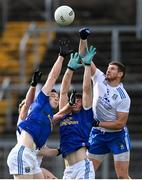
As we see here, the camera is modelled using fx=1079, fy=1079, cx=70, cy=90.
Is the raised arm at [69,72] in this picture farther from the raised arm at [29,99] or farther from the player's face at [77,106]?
the raised arm at [29,99]

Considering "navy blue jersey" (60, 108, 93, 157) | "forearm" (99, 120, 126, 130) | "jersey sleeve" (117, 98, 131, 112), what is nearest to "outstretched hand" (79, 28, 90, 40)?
"navy blue jersey" (60, 108, 93, 157)

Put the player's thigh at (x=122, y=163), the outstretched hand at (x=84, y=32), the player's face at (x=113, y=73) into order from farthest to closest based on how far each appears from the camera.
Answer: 1. the player's thigh at (x=122, y=163)
2. the player's face at (x=113, y=73)
3. the outstretched hand at (x=84, y=32)

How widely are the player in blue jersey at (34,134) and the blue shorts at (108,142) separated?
64.3 inches

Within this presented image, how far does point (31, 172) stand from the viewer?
12.9m

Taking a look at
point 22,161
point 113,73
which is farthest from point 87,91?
point 22,161

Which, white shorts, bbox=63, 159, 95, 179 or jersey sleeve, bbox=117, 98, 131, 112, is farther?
jersey sleeve, bbox=117, 98, 131, 112

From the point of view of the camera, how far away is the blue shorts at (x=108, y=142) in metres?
14.7

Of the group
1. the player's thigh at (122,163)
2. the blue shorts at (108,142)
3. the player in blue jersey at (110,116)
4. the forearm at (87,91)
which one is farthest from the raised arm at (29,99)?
the player's thigh at (122,163)

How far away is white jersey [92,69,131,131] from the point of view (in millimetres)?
14523

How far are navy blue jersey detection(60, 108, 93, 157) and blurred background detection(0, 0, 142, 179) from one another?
426 cm

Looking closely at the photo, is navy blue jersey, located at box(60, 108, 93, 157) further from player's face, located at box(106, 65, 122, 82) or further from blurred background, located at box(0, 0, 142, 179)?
blurred background, located at box(0, 0, 142, 179)

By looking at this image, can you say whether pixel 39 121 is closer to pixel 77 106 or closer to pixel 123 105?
pixel 77 106

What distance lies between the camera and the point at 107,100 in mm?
14547

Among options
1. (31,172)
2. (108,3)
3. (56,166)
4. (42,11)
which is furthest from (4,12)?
(31,172)
